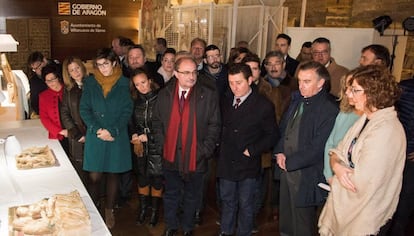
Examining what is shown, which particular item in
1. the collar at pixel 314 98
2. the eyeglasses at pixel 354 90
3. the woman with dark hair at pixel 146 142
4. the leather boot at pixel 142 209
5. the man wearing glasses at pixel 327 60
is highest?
the man wearing glasses at pixel 327 60

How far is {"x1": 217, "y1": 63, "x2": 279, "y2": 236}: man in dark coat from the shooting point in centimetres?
265

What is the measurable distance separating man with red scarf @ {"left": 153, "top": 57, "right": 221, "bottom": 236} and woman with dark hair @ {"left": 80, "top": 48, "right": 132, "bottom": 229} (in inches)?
11.8

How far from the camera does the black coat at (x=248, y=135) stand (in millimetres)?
2658

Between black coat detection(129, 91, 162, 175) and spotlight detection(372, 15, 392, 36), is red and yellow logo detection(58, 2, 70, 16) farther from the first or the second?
black coat detection(129, 91, 162, 175)

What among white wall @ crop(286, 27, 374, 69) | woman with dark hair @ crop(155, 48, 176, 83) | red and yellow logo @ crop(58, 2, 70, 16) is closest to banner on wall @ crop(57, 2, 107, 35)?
red and yellow logo @ crop(58, 2, 70, 16)

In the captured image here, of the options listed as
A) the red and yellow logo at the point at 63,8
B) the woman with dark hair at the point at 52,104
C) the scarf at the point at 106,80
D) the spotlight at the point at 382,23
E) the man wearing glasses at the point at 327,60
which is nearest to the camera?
the scarf at the point at 106,80

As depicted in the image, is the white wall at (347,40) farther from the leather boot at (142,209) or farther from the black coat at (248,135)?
the leather boot at (142,209)

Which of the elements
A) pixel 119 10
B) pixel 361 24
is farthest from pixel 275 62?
pixel 119 10

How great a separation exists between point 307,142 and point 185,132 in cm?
84

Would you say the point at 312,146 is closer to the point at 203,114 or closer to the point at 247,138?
the point at 247,138

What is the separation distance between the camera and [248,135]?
2680 millimetres

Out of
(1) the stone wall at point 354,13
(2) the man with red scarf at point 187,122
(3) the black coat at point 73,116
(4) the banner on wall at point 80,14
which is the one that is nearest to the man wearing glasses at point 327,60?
(2) the man with red scarf at point 187,122

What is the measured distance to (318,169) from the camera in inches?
97.2

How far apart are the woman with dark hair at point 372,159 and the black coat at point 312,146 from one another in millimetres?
335
